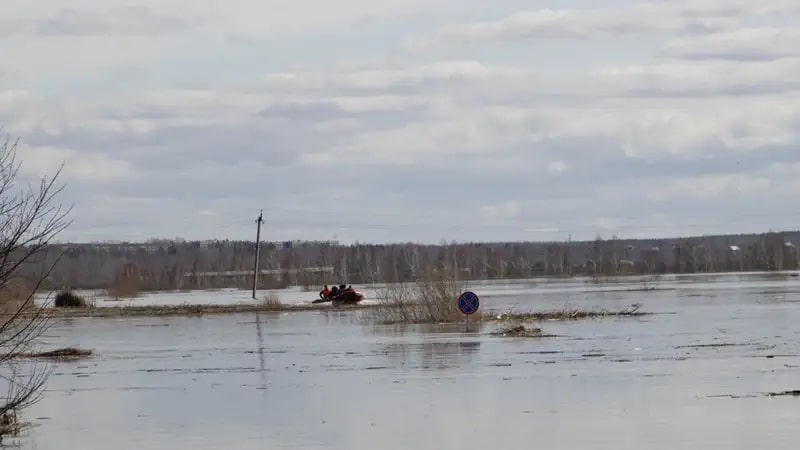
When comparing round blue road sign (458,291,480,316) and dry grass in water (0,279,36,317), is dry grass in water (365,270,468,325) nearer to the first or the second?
round blue road sign (458,291,480,316)

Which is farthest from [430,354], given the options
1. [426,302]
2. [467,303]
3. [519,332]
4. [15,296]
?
[426,302]

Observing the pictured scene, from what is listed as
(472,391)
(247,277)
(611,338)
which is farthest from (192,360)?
(247,277)

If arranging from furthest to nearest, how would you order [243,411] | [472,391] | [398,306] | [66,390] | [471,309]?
1. [398,306]
2. [471,309]
3. [66,390]
4. [472,391]
5. [243,411]

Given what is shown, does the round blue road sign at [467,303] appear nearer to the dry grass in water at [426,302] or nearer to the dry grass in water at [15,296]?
the dry grass in water at [426,302]

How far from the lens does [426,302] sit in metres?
51.1

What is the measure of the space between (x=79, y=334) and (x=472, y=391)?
32.1 metres

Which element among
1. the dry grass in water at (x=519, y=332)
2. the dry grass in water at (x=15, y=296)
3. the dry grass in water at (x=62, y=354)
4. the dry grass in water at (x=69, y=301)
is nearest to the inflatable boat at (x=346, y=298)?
the dry grass in water at (x=69, y=301)

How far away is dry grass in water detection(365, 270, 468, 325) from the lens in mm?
50469

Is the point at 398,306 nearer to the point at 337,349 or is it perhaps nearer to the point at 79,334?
the point at 79,334

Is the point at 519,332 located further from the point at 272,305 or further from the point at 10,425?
the point at 272,305

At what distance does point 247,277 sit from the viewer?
182250mm

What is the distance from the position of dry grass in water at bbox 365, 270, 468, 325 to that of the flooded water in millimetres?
5452

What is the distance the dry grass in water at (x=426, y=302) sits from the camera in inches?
1987

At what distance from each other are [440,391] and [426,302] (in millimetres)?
27267
